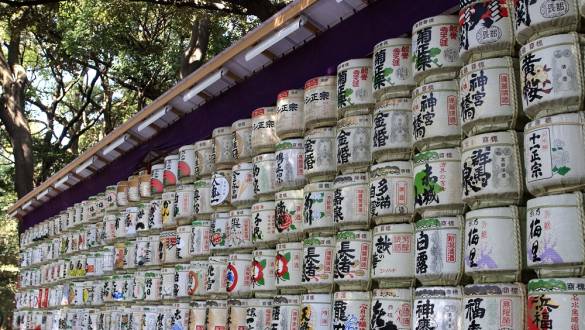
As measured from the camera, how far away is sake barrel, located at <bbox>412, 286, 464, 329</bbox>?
3896 millimetres

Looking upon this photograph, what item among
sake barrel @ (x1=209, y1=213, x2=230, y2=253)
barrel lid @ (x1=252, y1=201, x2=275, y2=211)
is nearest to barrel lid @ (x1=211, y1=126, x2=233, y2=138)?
sake barrel @ (x1=209, y1=213, x2=230, y2=253)

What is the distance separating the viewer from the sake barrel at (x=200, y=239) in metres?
6.64

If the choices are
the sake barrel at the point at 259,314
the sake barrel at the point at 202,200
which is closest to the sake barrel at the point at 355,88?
the sake barrel at the point at 259,314

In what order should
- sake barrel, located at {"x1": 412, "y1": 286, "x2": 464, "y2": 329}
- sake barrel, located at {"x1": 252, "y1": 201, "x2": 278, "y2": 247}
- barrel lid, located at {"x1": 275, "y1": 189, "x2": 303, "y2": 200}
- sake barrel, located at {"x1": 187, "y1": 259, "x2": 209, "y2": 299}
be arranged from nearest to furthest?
sake barrel, located at {"x1": 412, "y1": 286, "x2": 464, "y2": 329}, barrel lid, located at {"x1": 275, "y1": 189, "x2": 303, "y2": 200}, sake barrel, located at {"x1": 252, "y1": 201, "x2": 278, "y2": 247}, sake barrel, located at {"x1": 187, "y1": 259, "x2": 209, "y2": 299}

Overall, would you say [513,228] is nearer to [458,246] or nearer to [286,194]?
[458,246]

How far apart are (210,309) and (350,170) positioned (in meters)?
2.12

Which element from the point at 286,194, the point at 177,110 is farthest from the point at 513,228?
the point at 177,110

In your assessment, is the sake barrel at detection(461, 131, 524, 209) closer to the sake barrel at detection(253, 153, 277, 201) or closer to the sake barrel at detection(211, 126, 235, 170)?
the sake barrel at detection(253, 153, 277, 201)

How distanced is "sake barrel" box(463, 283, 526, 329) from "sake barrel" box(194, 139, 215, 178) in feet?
12.0

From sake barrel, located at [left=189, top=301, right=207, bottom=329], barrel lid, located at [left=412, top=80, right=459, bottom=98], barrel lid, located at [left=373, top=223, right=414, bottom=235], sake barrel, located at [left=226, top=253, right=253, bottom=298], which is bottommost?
sake barrel, located at [left=189, top=301, right=207, bottom=329]

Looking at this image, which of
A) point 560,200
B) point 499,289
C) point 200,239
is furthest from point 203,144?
point 560,200

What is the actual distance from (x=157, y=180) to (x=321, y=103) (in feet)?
10.5

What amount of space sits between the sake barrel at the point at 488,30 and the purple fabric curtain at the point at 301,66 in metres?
0.56

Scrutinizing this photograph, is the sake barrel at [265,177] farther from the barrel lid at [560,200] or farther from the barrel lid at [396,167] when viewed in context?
the barrel lid at [560,200]
